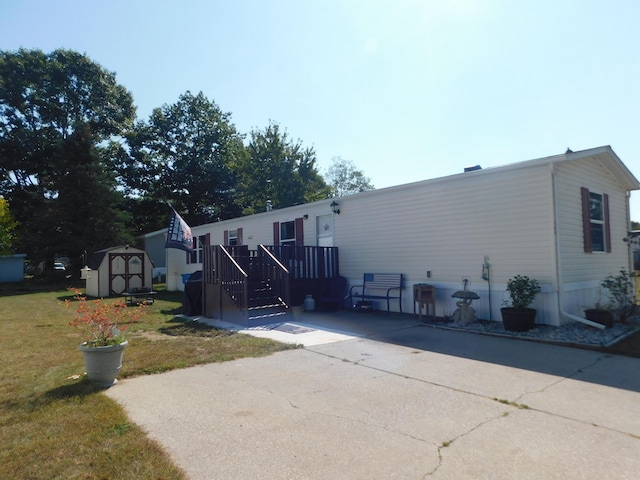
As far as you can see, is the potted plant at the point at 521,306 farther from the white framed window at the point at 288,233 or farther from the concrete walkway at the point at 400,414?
the white framed window at the point at 288,233

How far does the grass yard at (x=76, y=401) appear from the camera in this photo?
8.62 ft

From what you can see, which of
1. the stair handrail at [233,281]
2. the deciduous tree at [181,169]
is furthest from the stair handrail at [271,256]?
the deciduous tree at [181,169]

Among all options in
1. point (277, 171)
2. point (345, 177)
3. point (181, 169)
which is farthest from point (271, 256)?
point (345, 177)

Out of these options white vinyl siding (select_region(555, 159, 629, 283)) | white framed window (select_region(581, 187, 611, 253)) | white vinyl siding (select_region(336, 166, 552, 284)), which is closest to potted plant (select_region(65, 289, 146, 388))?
white vinyl siding (select_region(336, 166, 552, 284))

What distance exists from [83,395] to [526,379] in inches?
188

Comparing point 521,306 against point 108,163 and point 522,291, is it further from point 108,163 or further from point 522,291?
point 108,163

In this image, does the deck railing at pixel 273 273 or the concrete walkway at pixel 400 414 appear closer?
the concrete walkway at pixel 400 414

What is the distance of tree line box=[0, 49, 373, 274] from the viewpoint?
2466 cm

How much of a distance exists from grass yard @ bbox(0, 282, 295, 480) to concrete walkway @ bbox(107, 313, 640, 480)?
0.72 ft

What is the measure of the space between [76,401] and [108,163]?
1233 inches

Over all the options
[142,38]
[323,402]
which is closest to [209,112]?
[142,38]

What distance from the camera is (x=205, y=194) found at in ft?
103

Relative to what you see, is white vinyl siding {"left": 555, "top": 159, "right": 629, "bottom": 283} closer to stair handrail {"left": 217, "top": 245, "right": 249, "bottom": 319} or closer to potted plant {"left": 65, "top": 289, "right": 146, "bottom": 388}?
stair handrail {"left": 217, "top": 245, "right": 249, "bottom": 319}

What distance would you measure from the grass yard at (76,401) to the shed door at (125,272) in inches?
357
